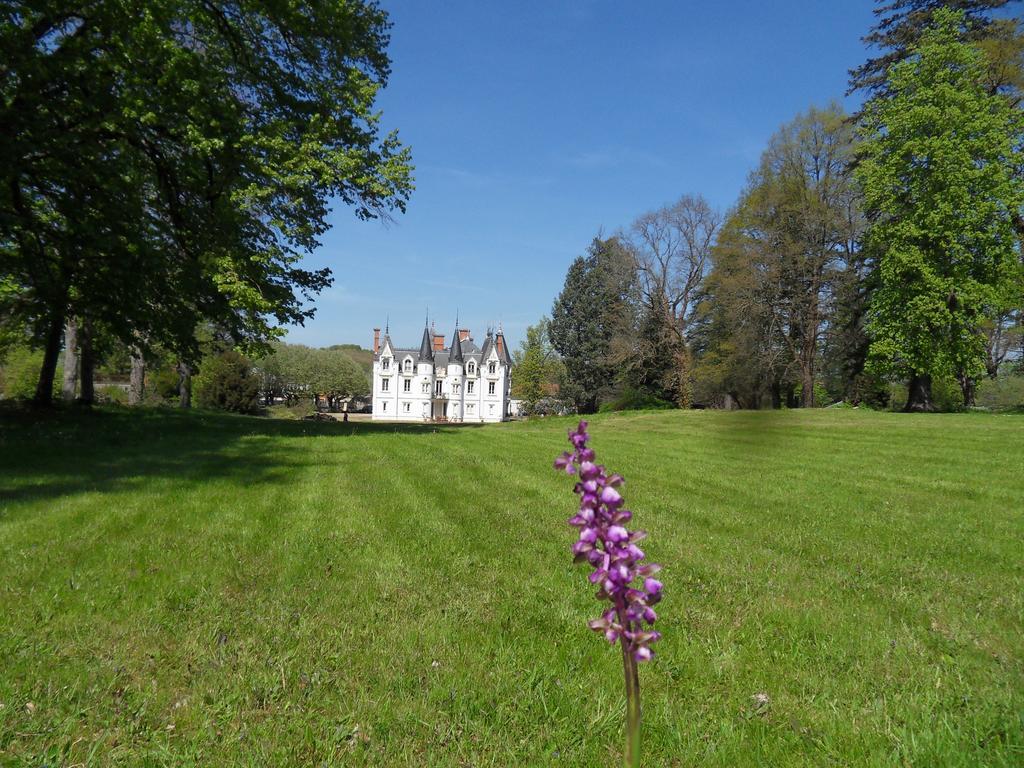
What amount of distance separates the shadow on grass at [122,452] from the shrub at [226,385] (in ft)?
99.7

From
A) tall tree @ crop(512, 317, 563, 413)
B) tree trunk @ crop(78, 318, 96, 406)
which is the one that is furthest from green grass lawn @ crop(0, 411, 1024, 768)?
tall tree @ crop(512, 317, 563, 413)

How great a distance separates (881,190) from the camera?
78.8ft

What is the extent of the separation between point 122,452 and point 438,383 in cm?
7174

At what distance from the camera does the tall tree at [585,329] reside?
4669 cm

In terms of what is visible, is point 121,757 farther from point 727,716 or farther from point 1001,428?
point 1001,428

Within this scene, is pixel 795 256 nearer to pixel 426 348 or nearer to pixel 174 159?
pixel 174 159

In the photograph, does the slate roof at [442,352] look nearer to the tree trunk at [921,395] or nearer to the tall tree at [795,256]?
the tall tree at [795,256]

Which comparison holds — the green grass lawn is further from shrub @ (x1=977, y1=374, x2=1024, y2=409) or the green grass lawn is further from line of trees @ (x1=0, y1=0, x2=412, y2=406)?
shrub @ (x1=977, y1=374, x2=1024, y2=409)

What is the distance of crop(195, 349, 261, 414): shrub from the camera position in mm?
46562

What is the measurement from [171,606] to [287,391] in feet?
277

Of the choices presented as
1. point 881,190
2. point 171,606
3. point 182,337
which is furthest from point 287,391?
point 171,606

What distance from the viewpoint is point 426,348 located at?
272 ft

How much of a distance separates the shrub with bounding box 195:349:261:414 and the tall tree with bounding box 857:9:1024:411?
147 ft

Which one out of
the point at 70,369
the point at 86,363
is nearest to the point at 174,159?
the point at 86,363
